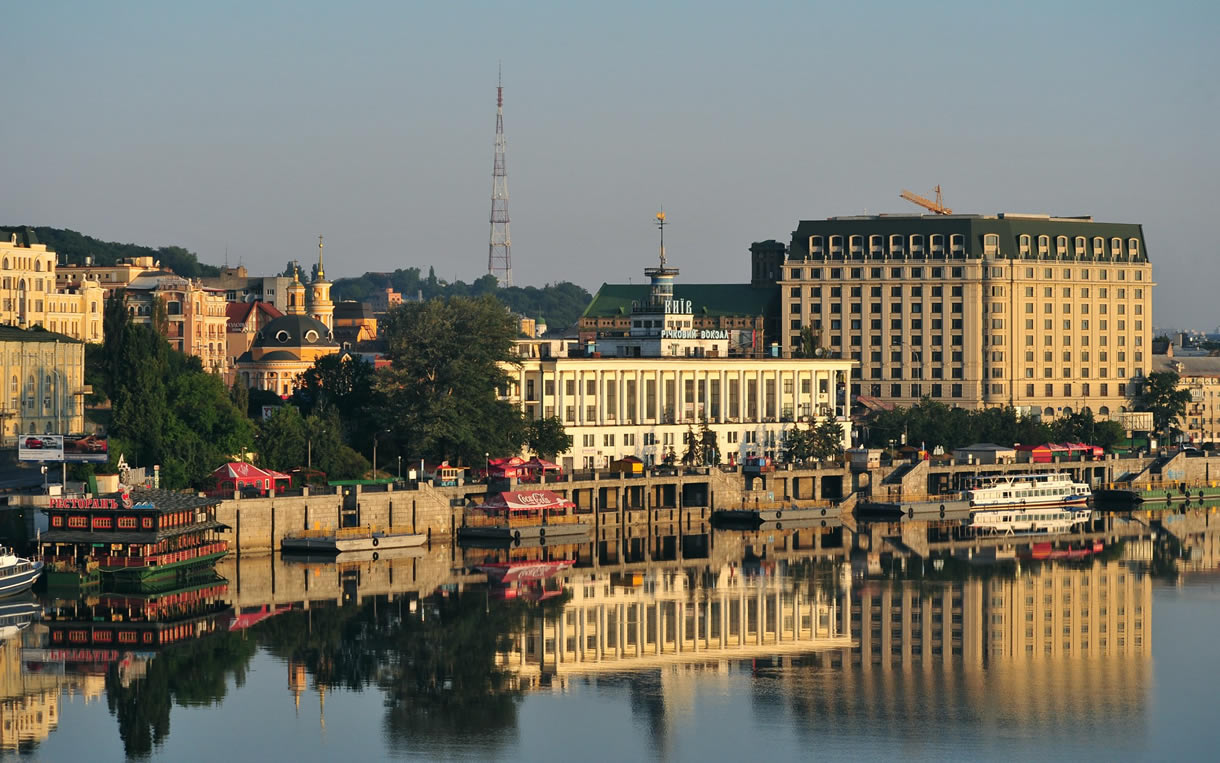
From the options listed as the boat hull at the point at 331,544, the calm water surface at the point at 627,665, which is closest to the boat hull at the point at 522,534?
the calm water surface at the point at 627,665

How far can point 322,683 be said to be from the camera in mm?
100500

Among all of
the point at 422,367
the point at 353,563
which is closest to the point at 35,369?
the point at 422,367

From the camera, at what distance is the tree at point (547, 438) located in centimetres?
18150

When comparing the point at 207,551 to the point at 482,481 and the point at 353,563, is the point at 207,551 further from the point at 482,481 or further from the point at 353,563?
the point at 482,481

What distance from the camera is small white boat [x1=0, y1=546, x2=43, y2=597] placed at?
4520 inches

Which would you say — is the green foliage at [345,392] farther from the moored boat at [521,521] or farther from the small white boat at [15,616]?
the small white boat at [15,616]

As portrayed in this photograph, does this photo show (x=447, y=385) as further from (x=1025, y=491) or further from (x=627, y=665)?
(x=627, y=665)

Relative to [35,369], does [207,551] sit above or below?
below

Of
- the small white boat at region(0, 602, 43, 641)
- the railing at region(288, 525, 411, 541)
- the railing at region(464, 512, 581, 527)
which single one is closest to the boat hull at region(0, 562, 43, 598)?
the small white boat at region(0, 602, 43, 641)

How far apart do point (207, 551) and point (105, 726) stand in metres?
38.7

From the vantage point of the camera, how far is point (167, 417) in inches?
5930

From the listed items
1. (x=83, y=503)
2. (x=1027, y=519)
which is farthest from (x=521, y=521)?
(x=1027, y=519)

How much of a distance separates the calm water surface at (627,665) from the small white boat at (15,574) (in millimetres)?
2085

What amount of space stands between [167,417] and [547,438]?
4129 cm
